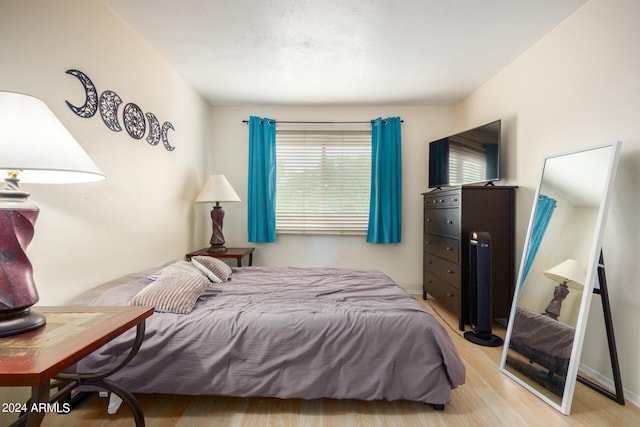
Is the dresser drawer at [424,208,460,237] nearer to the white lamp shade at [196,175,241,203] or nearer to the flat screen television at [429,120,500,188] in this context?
the flat screen television at [429,120,500,188]

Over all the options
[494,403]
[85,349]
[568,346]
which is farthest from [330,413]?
[568,346]

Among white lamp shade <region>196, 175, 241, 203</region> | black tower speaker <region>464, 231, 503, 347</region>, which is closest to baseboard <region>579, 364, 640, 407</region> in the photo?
black tower speaker <region>464, 231, 503, 347</region>

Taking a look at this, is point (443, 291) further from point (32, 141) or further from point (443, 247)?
point (32, 141)

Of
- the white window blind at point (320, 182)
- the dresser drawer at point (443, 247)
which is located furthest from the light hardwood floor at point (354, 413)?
the white window blind at point (320, 182)

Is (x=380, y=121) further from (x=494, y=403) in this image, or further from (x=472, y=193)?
(x=494, y=403)

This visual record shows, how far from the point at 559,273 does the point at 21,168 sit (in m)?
2.66

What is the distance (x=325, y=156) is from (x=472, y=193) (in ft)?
5.92

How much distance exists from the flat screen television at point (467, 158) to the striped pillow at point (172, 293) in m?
2.65

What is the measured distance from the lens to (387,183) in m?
3.54

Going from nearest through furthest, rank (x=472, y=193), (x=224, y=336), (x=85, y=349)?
(x=85, y=349) < (x=224, y=336) < (x=472, y=193)

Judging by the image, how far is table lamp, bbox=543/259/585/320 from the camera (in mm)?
1685

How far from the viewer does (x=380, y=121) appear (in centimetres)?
357

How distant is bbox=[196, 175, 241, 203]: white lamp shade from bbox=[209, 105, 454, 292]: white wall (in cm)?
58

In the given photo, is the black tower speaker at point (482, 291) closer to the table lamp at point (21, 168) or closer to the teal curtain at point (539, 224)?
the teal curtain at point (539, 224)
